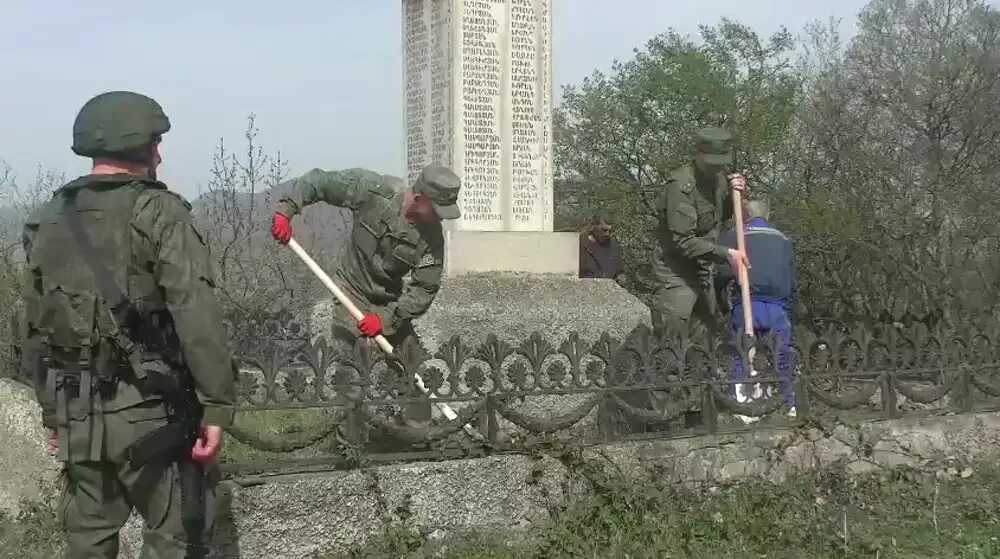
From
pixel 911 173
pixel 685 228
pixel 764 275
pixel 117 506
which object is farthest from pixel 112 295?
pixel 911 173

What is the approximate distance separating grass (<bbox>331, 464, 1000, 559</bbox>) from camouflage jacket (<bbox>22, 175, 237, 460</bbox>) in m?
1.62

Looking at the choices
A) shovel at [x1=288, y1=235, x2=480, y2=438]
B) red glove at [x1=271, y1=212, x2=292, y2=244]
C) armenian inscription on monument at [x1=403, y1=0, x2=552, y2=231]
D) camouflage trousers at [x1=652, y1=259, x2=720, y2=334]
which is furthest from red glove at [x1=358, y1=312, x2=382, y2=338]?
armenian inscription on monument at [x1=403, y1=0, x2=552, y2=231]

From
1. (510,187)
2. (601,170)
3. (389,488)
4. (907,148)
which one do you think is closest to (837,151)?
(907,148)

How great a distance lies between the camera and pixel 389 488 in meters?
4.82

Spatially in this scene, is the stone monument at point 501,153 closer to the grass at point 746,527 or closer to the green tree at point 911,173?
the grass at point 746,527

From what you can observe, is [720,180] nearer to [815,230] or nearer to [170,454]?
[170,454]

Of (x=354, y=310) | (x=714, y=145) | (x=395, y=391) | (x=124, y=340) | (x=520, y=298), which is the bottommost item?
(x=395, y=391)

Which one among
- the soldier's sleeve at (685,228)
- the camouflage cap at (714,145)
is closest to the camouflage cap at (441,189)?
the soldier's sleeve at (685,228)

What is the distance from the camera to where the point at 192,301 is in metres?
3.32

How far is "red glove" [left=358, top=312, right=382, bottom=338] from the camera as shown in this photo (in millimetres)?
5441

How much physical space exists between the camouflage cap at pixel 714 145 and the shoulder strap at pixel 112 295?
4.15 metres

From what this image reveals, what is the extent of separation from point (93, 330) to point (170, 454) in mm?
506

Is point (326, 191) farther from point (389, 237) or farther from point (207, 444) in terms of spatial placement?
point (207, 444)

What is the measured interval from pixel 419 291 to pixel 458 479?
4.05 feet
